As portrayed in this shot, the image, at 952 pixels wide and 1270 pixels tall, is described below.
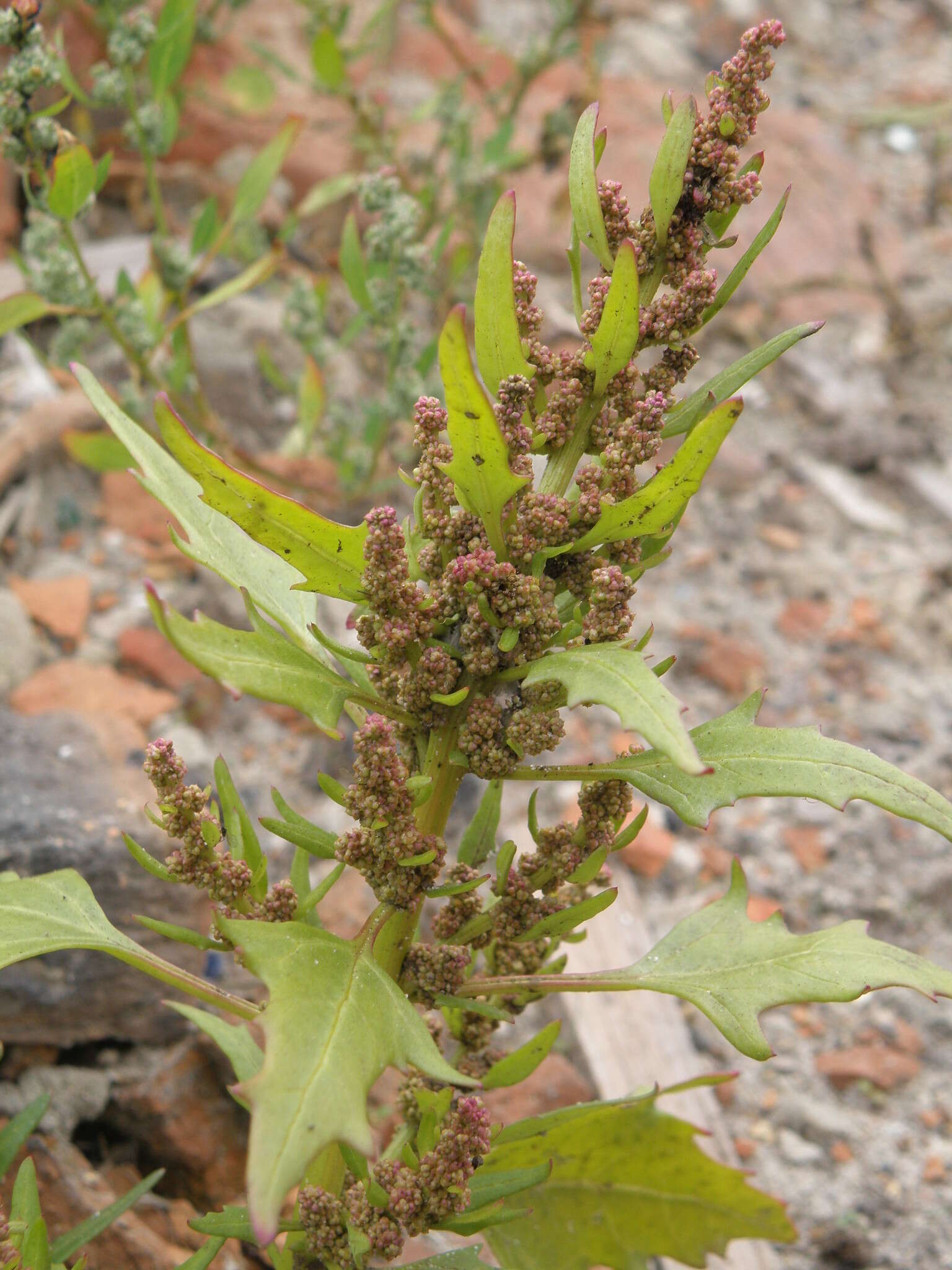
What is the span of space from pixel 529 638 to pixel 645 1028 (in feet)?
5.00

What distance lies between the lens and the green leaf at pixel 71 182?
2176 millimetres

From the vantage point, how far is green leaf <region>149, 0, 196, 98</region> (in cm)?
263

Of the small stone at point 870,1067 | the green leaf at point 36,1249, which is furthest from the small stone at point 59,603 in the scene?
the small stone at point 870,1067

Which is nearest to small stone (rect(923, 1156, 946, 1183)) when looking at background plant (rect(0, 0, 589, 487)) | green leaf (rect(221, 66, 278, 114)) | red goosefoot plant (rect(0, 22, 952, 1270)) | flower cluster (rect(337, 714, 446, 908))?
red goosefoot plant (rect(0, 22, 952, 1270))

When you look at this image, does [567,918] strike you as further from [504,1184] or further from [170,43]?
[170,43]

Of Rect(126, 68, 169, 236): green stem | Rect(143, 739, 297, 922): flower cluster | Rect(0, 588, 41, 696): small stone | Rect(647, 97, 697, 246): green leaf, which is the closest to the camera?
Rect(647, 97, 697, 246): green leaf

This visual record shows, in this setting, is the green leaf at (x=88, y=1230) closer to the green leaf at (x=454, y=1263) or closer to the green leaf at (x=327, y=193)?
the green leaf at (x=454, y=1263)

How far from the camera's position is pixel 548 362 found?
134 cm

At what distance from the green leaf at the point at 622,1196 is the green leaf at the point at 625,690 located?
24.9 inches

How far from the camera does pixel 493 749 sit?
1284 mm

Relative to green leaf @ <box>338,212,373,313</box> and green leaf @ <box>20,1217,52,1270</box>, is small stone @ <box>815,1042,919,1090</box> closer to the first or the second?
green leaf @ <box>20,1217,52,1270</box>

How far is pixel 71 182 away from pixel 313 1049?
5.87 feet

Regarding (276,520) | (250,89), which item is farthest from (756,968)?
(250,89)

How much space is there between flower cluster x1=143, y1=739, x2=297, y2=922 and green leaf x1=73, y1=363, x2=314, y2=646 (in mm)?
217
